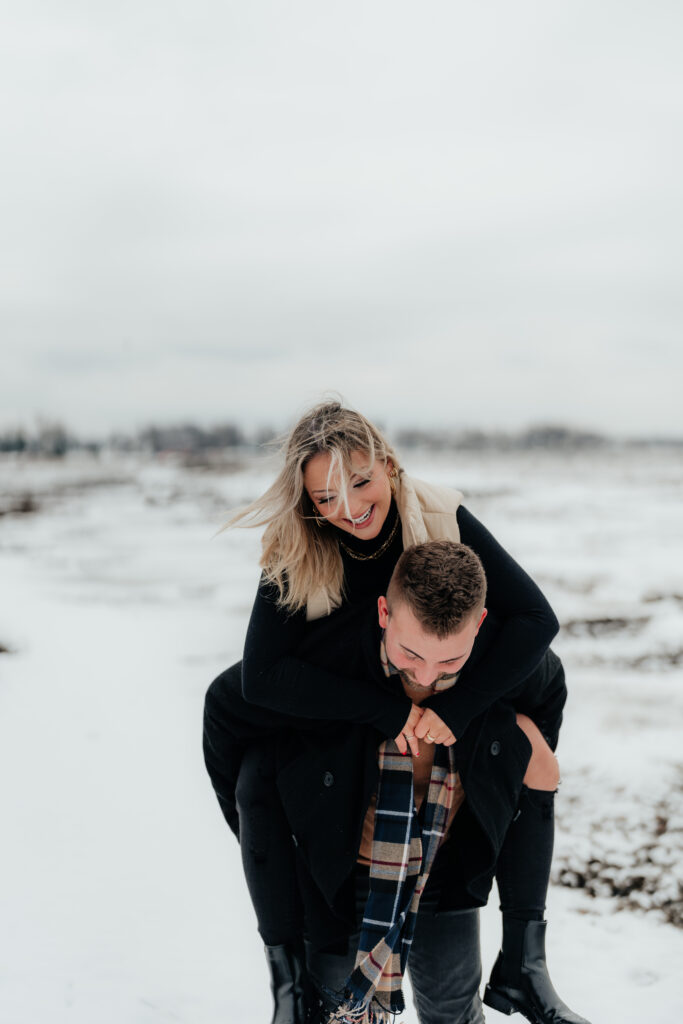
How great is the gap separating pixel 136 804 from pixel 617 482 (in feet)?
69.3

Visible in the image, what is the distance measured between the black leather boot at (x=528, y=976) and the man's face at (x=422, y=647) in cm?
71

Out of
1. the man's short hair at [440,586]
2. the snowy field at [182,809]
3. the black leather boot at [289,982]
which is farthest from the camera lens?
the snowy field at [182,809]

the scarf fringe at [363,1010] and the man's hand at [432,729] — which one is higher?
the man's hand at [432,729]

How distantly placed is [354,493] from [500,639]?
19.1 inches

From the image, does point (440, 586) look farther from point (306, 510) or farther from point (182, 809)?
point (182, 809)

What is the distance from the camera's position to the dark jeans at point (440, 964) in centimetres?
180

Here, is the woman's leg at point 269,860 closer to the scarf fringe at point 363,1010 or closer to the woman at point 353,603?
the woman at point 353,603

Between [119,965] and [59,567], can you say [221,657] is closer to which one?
[119,965]

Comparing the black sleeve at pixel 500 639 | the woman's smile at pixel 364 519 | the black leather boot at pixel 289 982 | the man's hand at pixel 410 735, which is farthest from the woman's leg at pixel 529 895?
the woman's smile at pixel 364 519

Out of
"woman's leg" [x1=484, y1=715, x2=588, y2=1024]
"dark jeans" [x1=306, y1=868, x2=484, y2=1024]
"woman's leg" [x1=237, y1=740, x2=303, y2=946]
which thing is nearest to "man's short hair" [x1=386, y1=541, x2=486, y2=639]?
"woman's leg" [x1=484, y1=715, x2=588, y2=1024]

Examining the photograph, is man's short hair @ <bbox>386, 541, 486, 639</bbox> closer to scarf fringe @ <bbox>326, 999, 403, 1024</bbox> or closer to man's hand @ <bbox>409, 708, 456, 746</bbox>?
man's hand @ <bbox>409, 708, 456, 746</bbox>

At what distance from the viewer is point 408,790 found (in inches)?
65.8

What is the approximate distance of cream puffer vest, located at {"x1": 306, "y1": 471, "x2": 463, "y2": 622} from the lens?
69.7 inches

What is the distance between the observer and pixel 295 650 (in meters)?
1.79
